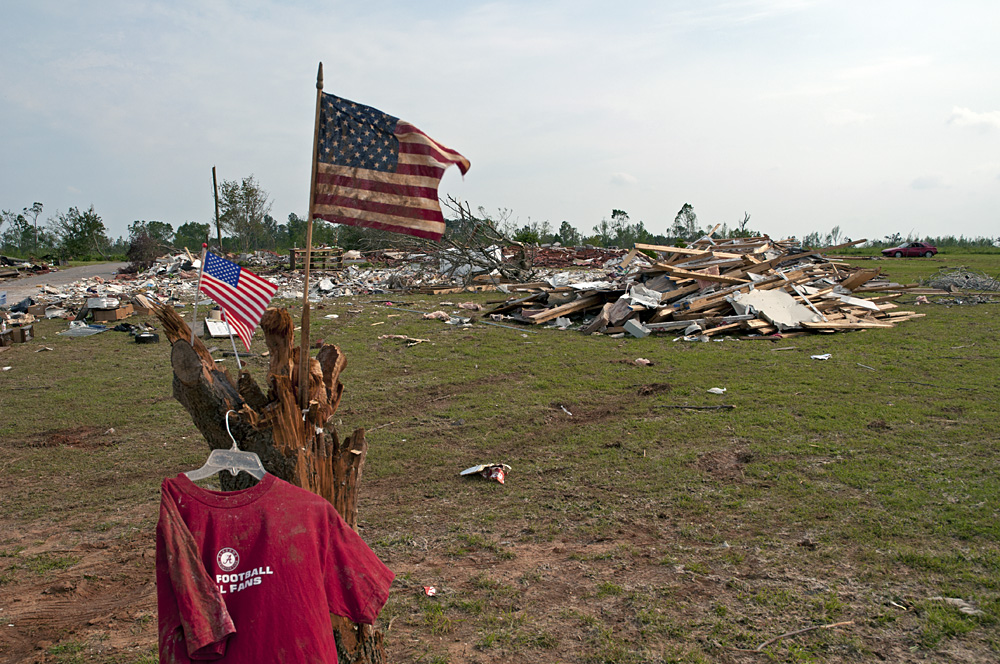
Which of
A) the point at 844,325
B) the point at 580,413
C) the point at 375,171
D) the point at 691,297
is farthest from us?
the point at 691,297

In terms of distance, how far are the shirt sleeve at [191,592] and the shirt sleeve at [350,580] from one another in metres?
0.39

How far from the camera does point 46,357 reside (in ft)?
38.9

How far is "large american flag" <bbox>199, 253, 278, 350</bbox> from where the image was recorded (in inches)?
184

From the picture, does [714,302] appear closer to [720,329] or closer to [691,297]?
[691,297]

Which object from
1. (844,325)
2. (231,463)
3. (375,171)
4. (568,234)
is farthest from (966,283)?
(568,234)

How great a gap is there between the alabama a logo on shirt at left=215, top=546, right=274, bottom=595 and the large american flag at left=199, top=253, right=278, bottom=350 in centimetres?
279

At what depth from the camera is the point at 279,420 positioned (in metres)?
2.64

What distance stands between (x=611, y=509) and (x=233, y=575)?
11.7 ft

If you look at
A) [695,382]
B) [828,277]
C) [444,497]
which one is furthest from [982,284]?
[444,497]

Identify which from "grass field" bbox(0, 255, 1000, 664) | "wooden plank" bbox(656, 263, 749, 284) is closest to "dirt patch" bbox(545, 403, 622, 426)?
"grass field" bbox(0, 255, 1000, 664)

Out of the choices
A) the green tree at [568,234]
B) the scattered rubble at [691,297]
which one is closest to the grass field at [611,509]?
the scattered rubble at [691,297]

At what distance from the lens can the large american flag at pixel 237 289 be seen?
4.67m

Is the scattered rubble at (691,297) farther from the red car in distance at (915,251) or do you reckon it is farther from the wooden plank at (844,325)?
the red car in distance at (915,251)

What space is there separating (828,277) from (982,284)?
6.12 meters
